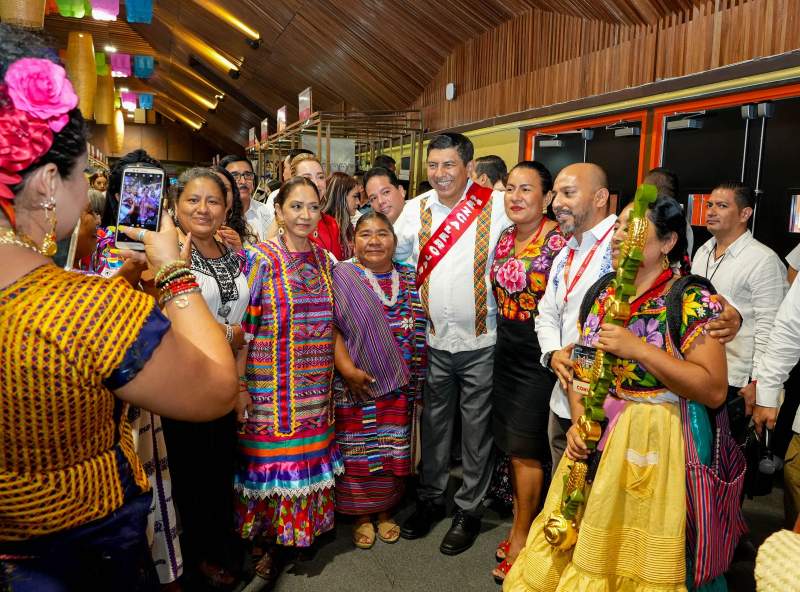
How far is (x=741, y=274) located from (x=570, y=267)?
1533 mm

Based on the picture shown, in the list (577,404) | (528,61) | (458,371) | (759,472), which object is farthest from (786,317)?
(528,61)

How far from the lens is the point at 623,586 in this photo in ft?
5.63

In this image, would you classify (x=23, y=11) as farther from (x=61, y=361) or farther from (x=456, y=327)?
(x=61, y=361)

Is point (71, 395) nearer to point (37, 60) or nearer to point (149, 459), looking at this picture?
point (37, 60)

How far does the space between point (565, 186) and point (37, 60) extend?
6.01 ft

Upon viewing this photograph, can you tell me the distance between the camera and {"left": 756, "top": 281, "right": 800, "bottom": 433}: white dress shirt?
211 centimetres

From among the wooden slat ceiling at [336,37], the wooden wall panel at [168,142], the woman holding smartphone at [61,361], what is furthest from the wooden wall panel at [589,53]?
the wooden wall panel at [168,142]

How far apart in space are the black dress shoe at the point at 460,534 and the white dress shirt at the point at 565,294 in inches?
31.8

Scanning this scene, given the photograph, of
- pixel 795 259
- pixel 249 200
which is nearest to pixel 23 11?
pixel 249 200

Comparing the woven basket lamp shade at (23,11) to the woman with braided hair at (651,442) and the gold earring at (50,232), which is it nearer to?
the gold earring at (50,232)

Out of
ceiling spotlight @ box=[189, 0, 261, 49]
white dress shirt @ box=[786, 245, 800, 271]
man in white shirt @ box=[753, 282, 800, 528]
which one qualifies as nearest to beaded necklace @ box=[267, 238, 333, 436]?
man in white shirt @ box=[753, 282, 800, 528]

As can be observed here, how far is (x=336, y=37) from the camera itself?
342 inches

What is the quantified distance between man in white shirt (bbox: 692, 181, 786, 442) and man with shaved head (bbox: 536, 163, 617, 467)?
1131mm

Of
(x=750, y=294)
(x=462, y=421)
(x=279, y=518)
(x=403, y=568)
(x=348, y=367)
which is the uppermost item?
(x=750, y=294)
